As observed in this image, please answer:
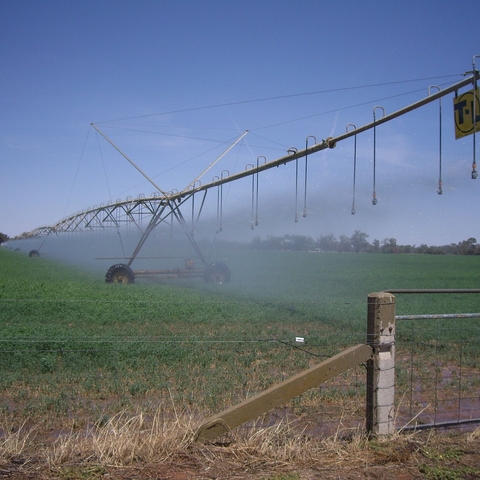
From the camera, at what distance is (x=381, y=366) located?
15.9 feet

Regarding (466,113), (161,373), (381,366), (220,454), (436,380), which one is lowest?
(161,373)

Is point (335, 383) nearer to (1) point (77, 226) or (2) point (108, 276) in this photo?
(2) point (108, 276)

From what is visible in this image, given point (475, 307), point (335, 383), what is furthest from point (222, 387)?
point (475, 307)

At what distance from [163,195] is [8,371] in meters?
17.8

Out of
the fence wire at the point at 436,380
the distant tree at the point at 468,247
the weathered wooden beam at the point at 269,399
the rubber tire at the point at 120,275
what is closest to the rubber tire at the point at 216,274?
the rubber tire at the point at 120,275

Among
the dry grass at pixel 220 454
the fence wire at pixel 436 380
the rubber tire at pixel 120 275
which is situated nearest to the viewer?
the dry grass at pixel 220 454

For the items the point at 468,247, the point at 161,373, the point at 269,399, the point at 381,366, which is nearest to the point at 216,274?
the point at 161,373

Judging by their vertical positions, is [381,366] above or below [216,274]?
below

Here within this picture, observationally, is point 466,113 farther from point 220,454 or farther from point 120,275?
point 120,275

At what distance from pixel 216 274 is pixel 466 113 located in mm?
17132

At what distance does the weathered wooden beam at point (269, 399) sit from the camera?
4.34 m

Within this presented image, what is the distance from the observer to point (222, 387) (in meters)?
7.03

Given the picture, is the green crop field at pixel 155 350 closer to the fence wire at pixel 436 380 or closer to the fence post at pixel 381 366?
the fence post at pixel 381 366

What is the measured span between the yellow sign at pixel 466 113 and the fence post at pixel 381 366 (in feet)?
A: 17.4
